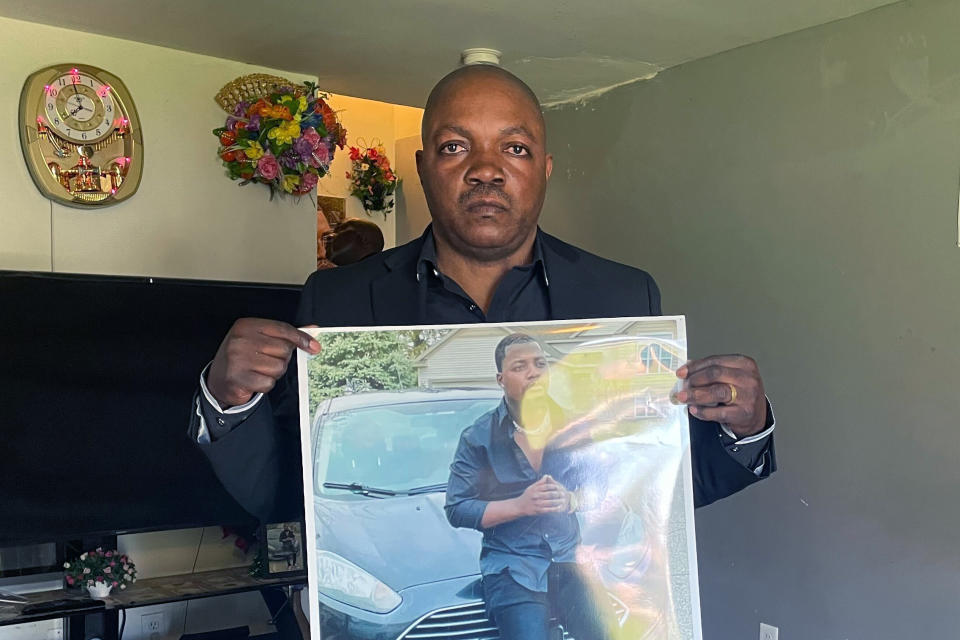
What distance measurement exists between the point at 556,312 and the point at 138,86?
6.95 ft

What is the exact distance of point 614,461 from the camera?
1.19 metres

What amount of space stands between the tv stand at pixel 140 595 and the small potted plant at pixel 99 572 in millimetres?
32

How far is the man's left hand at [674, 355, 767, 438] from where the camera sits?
45.8 inches

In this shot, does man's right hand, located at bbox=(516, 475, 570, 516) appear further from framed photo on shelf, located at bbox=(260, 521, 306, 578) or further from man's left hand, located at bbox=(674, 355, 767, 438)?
framed photo on shelf, located at bbox=(260, 521, 306, 578)

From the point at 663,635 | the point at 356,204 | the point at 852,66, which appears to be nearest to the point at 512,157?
the point at 663,635

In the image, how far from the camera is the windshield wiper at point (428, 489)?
1144 mm

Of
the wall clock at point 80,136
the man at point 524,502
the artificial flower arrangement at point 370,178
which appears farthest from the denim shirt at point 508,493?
the artificial flower arrangement at point 370,178

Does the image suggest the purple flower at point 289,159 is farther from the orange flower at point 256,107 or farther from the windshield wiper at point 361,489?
the windshield wiper at point 361,489

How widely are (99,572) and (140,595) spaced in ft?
0.48

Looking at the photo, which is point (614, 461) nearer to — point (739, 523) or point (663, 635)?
point (663, 635)

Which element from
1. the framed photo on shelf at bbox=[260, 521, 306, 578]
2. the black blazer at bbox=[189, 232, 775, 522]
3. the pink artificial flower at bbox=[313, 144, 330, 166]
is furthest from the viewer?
the pink artificial flower at bbox=[313, 144, 330, 166]

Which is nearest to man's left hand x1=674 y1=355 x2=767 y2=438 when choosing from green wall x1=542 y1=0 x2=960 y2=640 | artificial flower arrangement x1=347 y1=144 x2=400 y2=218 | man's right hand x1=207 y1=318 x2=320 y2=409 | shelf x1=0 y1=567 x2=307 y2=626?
man's right hand x1=207 y1=318 x2=320 y2=409

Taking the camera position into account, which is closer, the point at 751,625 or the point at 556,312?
the point at 556,312

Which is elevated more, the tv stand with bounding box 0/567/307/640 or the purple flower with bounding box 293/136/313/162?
the purple flower with bounding box 293/136/313/162
